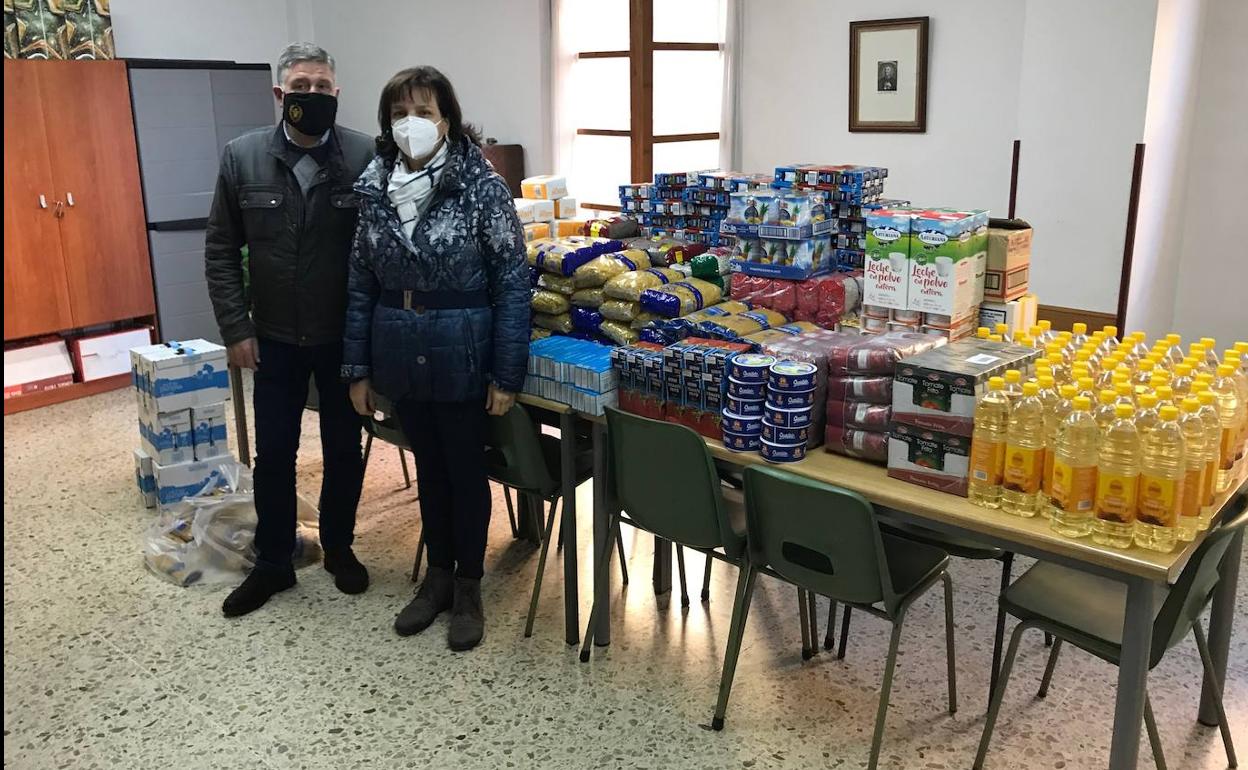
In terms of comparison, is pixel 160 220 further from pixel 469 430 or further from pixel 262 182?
pixel 469 430

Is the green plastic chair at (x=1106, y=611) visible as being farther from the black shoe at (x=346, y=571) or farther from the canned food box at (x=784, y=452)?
the black shoe at (x=346, y=571)

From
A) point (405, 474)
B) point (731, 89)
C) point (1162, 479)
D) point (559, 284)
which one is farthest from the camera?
point (731, 89)

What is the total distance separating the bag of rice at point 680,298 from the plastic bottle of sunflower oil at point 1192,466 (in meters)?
1.44

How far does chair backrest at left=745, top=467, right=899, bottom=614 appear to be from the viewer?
2277mm

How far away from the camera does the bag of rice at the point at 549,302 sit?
3203mm

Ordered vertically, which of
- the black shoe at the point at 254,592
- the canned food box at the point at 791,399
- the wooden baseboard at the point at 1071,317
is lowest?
the black shoe at the point at 254,592

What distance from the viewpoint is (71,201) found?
582 cm

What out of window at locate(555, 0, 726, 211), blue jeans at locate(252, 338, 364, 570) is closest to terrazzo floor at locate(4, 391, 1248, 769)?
blue jeans at locate(252, 338, 364, 570)

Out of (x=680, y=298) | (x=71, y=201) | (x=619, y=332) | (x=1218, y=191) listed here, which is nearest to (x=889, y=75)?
(x=1218, y=191)

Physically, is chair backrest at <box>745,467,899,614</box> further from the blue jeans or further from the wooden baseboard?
the wooden baseboard

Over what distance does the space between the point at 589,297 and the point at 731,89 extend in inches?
128

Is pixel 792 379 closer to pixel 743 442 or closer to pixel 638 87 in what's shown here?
pixel 743 442

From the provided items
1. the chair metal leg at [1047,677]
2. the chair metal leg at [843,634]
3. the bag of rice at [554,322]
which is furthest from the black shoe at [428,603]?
Result: the chair metal leg at [1047,677]

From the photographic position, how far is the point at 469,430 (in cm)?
297
